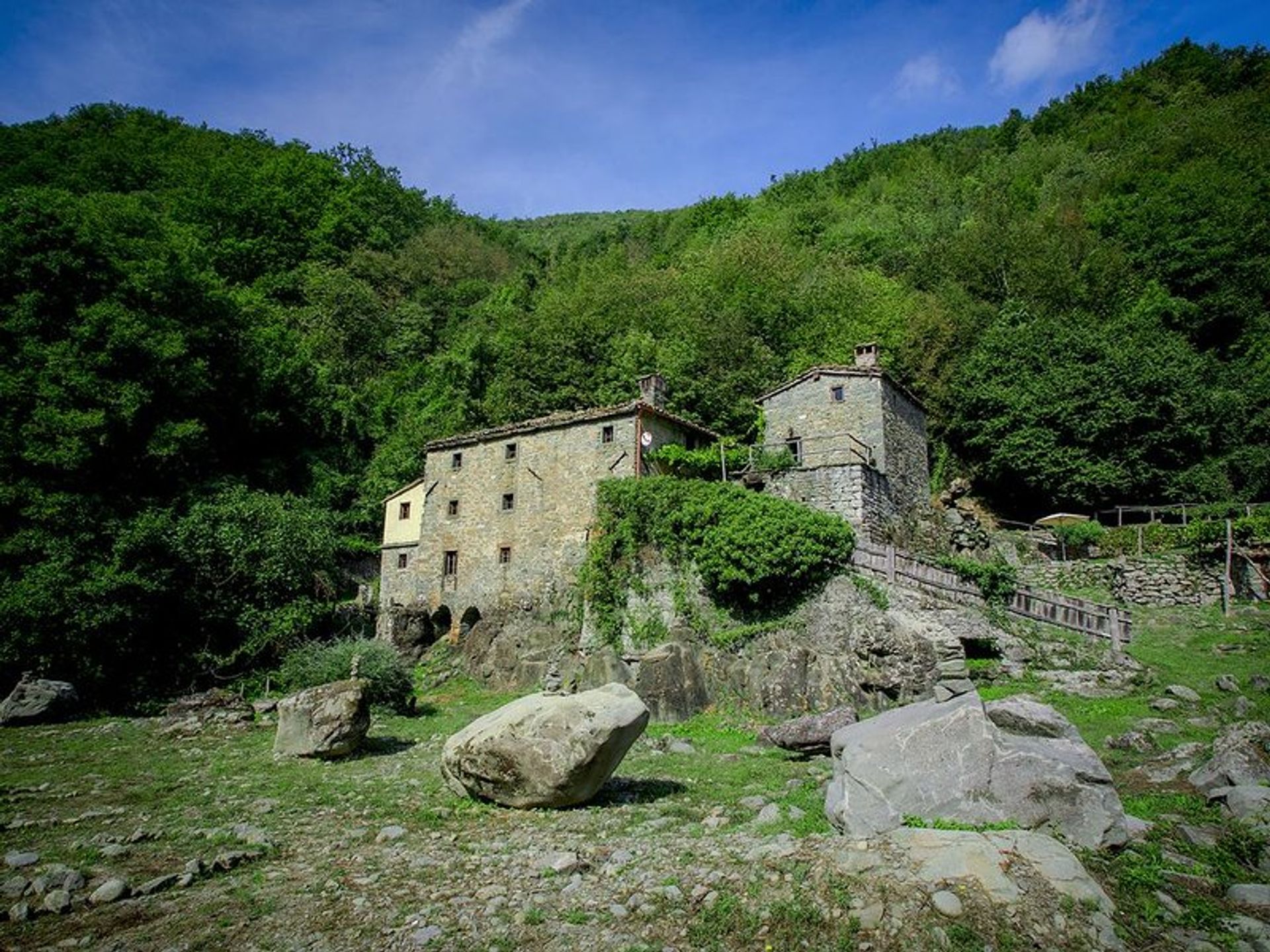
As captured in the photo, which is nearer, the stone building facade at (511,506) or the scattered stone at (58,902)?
the scattered stone at (58,902)

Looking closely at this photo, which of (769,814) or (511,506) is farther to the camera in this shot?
(511,506)

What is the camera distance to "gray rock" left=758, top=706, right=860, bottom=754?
13.9m

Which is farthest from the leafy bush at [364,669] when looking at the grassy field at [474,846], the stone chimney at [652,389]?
the stone chimney at [652,389]

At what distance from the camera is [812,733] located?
46.1 feet

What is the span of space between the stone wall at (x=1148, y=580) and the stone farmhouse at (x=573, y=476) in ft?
21.1

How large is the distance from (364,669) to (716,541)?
11.3 metres

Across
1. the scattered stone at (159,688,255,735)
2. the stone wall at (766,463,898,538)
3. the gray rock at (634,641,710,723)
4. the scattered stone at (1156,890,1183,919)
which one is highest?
the stone wall at (766,463,898,538)

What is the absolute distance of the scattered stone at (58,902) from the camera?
22.8 ft

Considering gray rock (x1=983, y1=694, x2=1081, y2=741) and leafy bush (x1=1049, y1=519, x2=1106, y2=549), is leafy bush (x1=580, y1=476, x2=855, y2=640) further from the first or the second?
leafy bush (x1=1049, y1=519, x2=1106, y2=549)

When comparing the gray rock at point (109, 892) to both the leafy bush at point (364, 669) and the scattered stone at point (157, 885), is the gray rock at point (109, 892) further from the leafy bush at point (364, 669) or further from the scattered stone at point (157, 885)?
the leafy bush at point (364, 669)

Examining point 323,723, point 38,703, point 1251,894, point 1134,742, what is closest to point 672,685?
point 323,723

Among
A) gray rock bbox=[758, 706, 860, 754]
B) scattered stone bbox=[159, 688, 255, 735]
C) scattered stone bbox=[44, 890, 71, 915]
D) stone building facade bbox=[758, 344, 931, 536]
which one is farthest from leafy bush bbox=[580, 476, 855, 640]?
scattered stone bbox=[44, 890, 71, 915]

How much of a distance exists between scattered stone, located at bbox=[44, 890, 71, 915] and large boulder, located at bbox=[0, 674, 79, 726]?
1640cm

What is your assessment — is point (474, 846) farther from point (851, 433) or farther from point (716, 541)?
point (851, 433)
